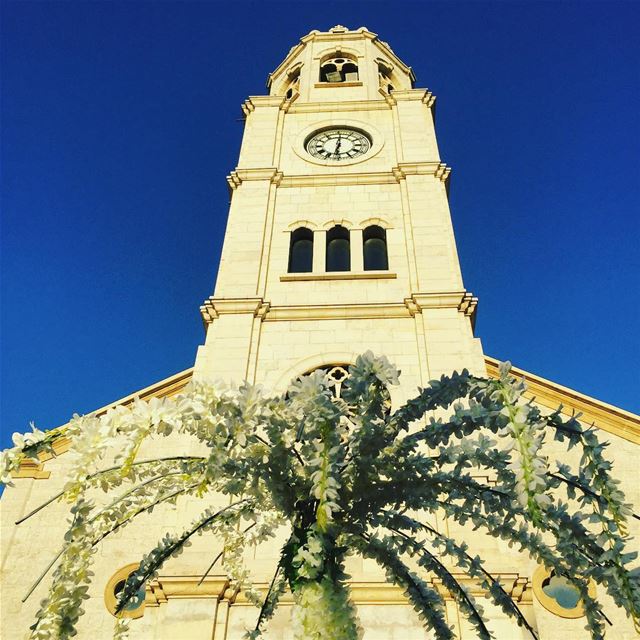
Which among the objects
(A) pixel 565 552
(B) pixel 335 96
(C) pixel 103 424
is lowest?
(A) pixel 565 552

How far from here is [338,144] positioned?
21.3m

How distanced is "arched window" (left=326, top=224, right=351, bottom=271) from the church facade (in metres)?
0.05

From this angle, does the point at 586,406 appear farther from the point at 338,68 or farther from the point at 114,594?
the point at 338,68

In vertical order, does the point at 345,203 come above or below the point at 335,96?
below

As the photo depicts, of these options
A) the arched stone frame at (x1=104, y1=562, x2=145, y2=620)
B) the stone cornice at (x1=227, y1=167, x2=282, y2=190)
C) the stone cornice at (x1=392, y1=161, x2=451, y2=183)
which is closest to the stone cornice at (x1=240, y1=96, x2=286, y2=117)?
the stone cornice at (x1=227, y1=167, x2=282, y2=190)

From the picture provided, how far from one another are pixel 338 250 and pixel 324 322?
3468mm

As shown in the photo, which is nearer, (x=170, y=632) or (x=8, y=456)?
(x=8, y=456)

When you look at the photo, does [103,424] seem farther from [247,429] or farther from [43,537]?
[43,537]

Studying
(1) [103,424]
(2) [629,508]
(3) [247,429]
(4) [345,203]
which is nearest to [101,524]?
(1) [103,424]

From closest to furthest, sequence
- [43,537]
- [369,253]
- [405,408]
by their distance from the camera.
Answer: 1. [405,408]
2. [43,537]
3. [369,253]

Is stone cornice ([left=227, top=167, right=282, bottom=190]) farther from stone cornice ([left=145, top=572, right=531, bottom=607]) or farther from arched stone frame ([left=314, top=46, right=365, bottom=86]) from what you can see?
stone cornice ([left=145, top=572, right=531, bottom=607])

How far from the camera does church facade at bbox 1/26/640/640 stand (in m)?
9.97

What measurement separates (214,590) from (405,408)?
6.08 meters

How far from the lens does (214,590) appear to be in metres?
9.88
